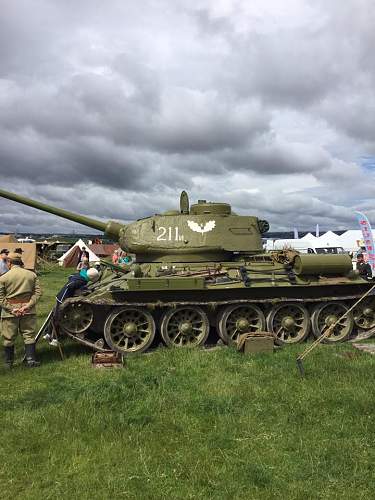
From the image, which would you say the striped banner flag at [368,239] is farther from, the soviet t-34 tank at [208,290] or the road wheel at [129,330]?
the road wheel at [129,330]

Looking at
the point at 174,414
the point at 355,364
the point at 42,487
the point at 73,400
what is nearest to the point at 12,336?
the point at 73,400

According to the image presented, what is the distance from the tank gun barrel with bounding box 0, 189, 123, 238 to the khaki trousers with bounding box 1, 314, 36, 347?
3934mm

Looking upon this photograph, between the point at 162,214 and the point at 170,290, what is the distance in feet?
7.77

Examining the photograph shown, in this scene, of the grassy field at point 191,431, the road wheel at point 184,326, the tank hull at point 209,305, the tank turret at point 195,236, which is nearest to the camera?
the grassy field at point 191,431

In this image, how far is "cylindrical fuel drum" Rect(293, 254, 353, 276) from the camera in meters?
10.1

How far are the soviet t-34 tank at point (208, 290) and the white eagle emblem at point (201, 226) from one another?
24 millimetres

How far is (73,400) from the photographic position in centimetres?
650

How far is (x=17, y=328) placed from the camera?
343 inches

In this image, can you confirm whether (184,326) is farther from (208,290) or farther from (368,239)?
(368,239)

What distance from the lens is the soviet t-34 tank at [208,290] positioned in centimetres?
960

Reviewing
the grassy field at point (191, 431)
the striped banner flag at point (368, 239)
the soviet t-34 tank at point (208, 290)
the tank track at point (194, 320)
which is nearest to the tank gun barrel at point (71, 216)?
the soviet t-34 tank at point (208, 290)

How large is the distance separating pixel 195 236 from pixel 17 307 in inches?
168

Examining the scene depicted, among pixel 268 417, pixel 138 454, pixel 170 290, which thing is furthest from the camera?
pixel 170 290

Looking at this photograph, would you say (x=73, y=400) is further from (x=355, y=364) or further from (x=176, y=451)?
(x=355, y=364)
